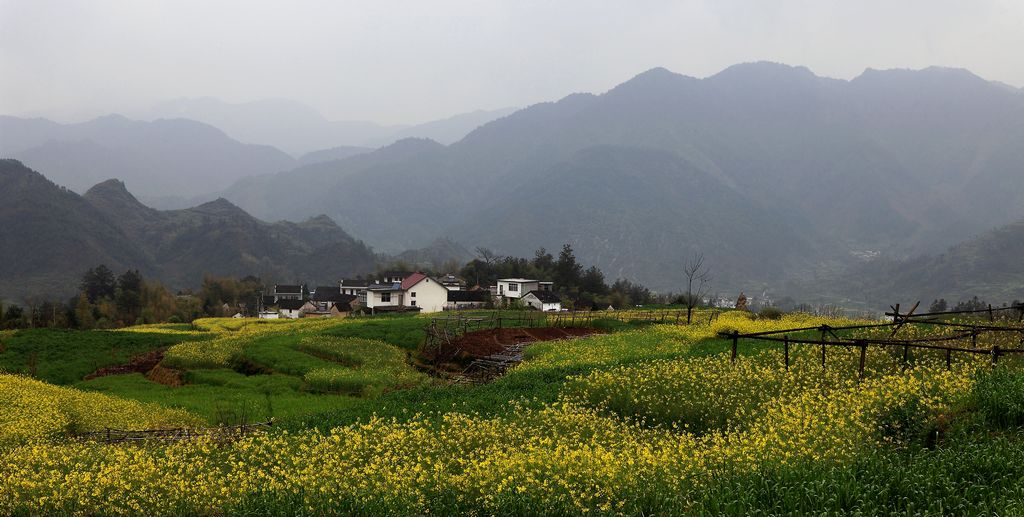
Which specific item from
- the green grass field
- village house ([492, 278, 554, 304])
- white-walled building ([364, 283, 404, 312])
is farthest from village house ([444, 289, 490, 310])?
the green grass field

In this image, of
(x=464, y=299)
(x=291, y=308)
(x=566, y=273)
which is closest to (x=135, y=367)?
(x=464, y=299)

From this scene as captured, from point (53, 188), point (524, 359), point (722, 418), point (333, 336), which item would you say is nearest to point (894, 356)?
point (722, 418)

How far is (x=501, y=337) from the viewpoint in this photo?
43.9 m

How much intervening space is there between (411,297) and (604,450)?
79.2m

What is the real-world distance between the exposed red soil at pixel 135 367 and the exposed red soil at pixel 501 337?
1955cm

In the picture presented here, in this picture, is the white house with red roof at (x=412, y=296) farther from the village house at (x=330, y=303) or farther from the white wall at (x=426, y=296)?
the village house at (x=330, y=303)

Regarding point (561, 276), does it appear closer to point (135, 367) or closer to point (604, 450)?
point (135, 367)

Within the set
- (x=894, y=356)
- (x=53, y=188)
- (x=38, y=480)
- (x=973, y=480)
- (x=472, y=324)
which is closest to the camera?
(x=973, y=480)

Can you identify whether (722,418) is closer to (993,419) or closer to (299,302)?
(993,419)

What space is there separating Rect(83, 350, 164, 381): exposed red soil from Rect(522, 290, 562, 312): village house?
59419 mm

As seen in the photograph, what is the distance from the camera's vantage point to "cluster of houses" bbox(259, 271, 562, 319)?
90.9 m

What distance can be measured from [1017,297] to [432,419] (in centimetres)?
19282

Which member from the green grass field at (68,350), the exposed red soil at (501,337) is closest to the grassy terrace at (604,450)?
the exposed red soil at (501,337)

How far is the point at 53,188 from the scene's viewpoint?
196m
